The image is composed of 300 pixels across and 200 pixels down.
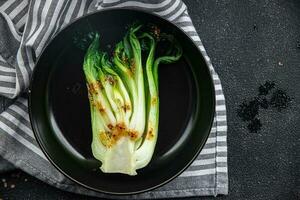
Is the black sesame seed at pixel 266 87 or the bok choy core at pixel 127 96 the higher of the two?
the bok choy core at pixel 127 96

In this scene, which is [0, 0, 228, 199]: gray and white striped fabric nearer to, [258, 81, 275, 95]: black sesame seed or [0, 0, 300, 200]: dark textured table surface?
[0, 0, 300, 200]: dark textured table surface

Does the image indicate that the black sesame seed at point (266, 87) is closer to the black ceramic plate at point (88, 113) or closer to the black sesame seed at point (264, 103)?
the black sesame seed at point (264, 103)

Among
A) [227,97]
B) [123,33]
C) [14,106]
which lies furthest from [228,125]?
[14,106]

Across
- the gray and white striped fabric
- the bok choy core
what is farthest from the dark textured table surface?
the bok choy core

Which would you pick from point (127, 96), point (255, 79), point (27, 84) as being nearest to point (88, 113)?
point (127, 96)

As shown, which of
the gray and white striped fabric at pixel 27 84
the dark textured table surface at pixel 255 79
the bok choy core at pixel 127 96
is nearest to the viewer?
the bok choy core at pixel 127 96

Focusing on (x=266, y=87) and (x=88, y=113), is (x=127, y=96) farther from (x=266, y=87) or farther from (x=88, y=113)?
(x=266, y=87)

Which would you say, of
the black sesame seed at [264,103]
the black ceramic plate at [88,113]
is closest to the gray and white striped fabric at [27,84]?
the black ceramic plate at [88,113]

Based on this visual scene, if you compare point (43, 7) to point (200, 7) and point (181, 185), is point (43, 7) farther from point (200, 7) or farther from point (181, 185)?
point (181, 185)
